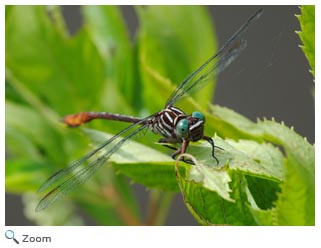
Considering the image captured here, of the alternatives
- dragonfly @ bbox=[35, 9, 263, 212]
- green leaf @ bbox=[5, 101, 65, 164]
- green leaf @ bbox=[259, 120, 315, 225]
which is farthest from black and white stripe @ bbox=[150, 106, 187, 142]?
green leaf @ bbox=[5, 101, 65, 164]

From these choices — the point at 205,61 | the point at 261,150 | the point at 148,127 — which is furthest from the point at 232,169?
the point at 205,61

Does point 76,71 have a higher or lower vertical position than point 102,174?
higher

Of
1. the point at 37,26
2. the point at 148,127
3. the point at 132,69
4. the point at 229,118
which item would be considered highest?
the point at 37,26

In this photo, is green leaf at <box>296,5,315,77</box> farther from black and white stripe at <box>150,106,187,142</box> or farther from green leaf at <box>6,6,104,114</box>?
green leaf at <box>6,6,104,114</box>

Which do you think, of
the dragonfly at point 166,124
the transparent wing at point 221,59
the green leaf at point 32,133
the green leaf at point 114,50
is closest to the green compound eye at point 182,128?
the dragonfly at point 166,124

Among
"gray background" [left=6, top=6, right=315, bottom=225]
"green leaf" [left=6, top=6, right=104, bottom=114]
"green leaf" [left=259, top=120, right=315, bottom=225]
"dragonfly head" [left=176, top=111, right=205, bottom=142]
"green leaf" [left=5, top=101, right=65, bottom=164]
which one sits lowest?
"green leaf" [left=259, top=120, right=315, bottom=225]
